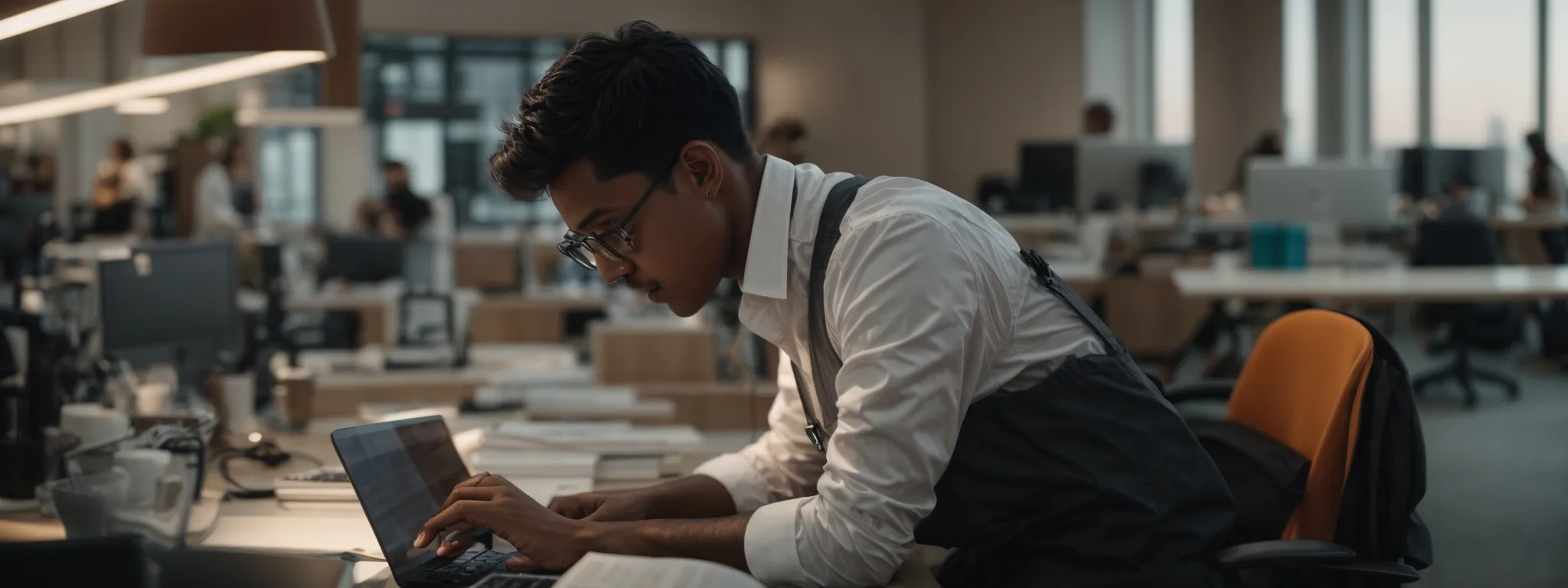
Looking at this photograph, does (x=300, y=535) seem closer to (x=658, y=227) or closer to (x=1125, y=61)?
(x=658, y=227)

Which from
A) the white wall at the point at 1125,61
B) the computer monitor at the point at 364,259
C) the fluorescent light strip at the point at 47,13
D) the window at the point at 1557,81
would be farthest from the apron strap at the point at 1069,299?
the white wall at the point at 1125,61

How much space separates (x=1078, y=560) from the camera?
141cm

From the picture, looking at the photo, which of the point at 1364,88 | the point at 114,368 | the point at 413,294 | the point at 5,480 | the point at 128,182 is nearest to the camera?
the point at 5,480

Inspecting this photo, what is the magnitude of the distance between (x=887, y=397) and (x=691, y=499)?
49cm

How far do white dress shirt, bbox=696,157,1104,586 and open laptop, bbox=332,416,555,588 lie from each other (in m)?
0.28

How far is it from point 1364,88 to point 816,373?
11.6 metres

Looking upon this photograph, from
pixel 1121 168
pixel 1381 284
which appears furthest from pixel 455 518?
pixel 1121 168

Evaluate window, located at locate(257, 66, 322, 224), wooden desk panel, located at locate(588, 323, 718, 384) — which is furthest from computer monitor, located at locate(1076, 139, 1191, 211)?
window, located at locate(257, 66, 322, 224)

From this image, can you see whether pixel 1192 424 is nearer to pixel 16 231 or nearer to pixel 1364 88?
pixel 16 231

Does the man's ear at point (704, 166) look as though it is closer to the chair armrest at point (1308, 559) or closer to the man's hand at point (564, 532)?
the man's hand at point (564, 532)

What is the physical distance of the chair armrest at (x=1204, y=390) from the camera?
2.21 meters

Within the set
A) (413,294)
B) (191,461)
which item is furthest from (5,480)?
(413,294)

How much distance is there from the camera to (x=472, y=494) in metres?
1.41

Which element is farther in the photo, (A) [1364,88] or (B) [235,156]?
(A) [1364,88]
